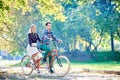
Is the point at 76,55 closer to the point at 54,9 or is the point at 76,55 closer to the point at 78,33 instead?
the point at 78,33

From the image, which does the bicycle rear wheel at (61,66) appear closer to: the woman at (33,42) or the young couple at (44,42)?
the young couple at (44,42)

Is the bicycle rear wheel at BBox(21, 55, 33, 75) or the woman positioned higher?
the woman

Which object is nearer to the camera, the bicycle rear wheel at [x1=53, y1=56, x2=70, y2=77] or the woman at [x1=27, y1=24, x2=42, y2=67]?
the bicycle rear wheel at [x1=53, y1=56, x2=70, y2=77]

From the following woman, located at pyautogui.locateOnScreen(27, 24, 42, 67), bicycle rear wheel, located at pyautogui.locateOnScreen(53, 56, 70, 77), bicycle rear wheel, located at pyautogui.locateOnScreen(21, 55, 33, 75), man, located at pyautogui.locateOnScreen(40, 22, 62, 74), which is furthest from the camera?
bicycle rear wheel, located at pyautogui.locateOnScreen(21, 55, 33, 75)

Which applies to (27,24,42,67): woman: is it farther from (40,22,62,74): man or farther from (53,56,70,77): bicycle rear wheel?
(53,56,70,77): bicycle rear wheel

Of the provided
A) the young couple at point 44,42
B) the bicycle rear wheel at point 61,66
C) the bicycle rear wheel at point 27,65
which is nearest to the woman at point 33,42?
the young couple at point 44,42

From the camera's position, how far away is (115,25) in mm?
39375

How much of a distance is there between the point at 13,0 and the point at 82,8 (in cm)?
2705

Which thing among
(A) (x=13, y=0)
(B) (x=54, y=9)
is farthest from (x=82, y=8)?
(A) (x=13, y=0)

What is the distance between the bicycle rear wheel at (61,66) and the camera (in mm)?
11973

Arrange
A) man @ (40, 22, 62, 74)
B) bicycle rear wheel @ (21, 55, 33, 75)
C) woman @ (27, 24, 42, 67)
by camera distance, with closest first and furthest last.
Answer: man @ (40, 22, 62, 74), woman @ (27, 24, 42, 67), bicycle rear wheel @ (21, 55, 33, 75)

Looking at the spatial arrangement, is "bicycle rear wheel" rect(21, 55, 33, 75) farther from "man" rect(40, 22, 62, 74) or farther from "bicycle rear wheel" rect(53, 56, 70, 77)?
"bicycle rear wheel" rect(53, 56, 70, 77)

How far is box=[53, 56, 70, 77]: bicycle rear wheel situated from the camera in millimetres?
11973

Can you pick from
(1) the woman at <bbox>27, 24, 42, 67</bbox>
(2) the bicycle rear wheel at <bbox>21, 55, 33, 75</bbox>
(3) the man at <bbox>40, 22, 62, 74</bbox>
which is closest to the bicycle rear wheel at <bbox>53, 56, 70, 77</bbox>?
(3) the man at <bbox>40, 22, 62, 74</bbox>
